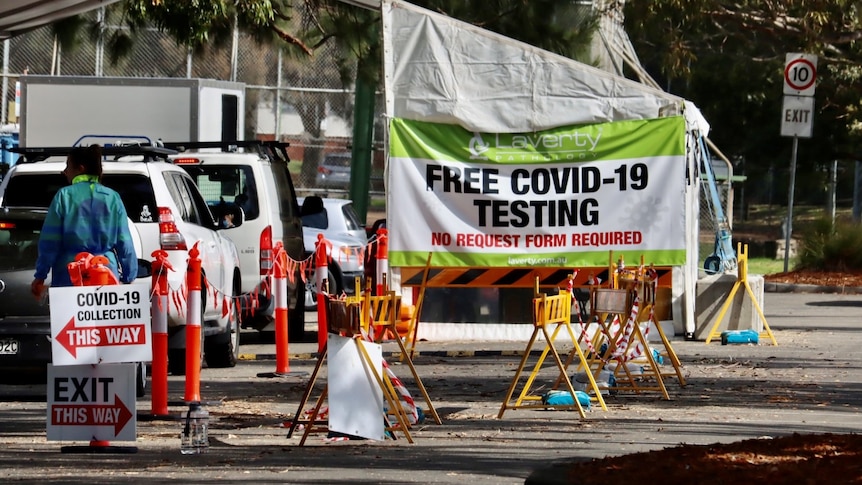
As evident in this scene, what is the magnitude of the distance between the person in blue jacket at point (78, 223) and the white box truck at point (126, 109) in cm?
1144

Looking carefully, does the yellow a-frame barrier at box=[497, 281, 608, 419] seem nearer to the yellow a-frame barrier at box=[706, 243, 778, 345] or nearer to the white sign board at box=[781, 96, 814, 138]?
the yellow a-frame barrier at box=[706, 243, 778, 345]

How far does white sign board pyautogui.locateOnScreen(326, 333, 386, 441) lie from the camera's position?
962 centimetres

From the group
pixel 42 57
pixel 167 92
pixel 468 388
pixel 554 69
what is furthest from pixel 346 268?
pixel 42 57

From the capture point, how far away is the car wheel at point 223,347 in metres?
14.9

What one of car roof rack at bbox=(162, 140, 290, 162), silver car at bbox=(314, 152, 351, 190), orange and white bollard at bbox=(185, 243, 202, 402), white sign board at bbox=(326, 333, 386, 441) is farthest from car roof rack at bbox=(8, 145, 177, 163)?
silver car at bbox=(314, 152, 351, 190)

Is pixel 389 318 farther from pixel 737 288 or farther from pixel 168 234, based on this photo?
pixel 737 288

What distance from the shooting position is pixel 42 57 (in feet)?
119

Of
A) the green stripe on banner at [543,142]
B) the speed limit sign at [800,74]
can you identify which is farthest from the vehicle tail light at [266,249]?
the speed limit sign at [800,74]

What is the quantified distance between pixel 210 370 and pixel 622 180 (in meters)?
4.93

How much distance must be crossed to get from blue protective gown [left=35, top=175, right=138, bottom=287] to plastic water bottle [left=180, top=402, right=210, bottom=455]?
1.36 meters

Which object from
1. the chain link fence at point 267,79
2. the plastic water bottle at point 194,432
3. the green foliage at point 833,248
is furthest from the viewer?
the chain link fence at point 267,79

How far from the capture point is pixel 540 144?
679 inches

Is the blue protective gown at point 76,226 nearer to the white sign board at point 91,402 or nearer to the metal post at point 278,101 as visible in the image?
the white sign board at point 91,402

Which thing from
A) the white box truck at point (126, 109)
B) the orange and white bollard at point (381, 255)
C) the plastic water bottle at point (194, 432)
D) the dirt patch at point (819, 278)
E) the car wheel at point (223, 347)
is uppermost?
the white box truck at point (126, 109)
